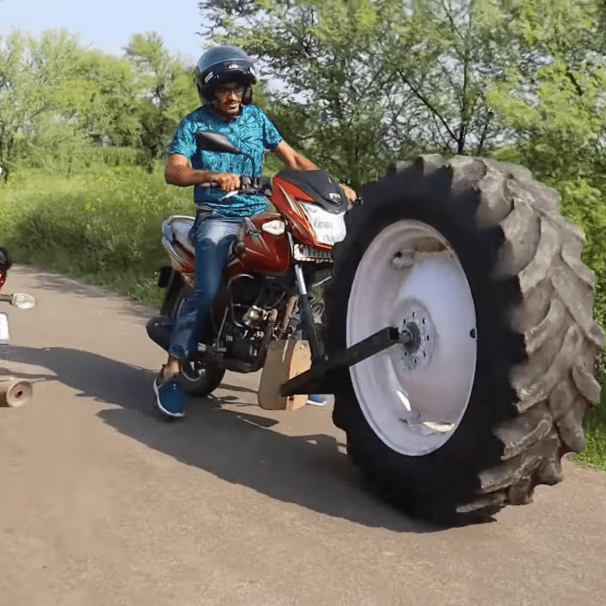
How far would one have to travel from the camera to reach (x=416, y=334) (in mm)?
4098

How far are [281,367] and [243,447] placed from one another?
497 mm

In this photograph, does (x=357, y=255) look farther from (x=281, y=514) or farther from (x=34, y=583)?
(x=34, y=583)

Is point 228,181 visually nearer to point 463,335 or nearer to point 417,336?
point 417,336

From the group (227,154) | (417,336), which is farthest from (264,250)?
(417,336)

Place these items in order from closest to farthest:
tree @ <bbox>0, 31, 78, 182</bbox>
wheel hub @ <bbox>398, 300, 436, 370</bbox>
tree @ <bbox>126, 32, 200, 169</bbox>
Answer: wheel hub @ <bbox>398, 300, 436, 370</bbox> < tree @ <bbox>0, 31, 78, 182</bbox> < tree @ <bbox>126, 32, 200, 169</bbox>

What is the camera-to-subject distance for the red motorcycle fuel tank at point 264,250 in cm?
492

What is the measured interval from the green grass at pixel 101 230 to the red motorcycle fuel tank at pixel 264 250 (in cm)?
491

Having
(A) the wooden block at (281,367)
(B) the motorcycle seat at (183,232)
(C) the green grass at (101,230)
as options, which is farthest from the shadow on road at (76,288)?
(A) the wooden block at (281,367)

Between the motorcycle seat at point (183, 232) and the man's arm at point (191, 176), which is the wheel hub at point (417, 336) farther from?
the motorcycle seat at point (183, 232)

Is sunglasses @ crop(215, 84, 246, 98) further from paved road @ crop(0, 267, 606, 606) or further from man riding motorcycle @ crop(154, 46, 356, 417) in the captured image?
paved road @ crop(0, 267, 606, 606)

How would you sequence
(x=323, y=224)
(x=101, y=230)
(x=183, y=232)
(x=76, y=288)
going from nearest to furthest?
(x=323, y=224)
(x=183, y=232)
(x=76, y=288)
(x=101, y=230)

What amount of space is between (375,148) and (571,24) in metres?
3.70

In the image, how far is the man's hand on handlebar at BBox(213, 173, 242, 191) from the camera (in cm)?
489

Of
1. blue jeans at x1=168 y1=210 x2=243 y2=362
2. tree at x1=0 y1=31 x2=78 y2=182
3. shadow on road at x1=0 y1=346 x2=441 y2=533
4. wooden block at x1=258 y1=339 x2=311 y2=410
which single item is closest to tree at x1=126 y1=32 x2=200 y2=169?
tree at x1=0 y1=31 x2=78 y2=182
